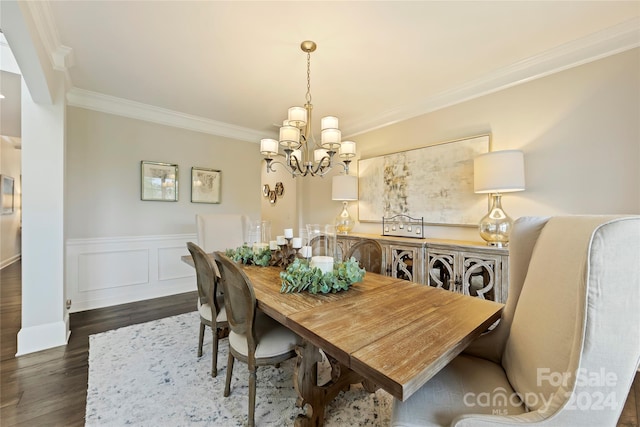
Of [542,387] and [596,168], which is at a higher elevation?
[596,168]

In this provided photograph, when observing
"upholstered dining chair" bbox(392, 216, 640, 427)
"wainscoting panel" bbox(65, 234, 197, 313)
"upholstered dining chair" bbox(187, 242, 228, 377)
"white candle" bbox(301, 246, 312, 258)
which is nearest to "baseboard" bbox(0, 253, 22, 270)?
"wainscoting panel" bbox(65, 234, 197, 313)

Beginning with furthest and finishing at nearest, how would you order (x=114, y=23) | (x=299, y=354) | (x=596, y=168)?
(x=596, y=168), (x=114, y=23), (x=299, y=354)

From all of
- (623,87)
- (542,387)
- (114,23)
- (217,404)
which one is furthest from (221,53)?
(623,87)

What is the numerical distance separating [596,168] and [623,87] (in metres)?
0.63

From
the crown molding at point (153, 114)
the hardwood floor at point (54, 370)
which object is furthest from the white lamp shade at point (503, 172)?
the crown molding at point (153, 114)

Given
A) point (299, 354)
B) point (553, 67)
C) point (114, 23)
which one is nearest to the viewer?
point (299, 354)

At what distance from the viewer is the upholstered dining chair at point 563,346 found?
0.64 metres

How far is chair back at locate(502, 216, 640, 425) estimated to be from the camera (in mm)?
632

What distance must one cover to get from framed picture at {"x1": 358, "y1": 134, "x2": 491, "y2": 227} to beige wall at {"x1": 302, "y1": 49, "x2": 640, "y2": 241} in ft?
0.55

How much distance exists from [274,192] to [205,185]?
6.89 feet

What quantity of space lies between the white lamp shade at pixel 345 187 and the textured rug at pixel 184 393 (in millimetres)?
2374

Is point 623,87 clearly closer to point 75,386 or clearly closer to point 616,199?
point 616,199

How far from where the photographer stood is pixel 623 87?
78.5 inches

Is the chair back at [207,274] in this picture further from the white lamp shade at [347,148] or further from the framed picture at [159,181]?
the framed picture at [159,181]
